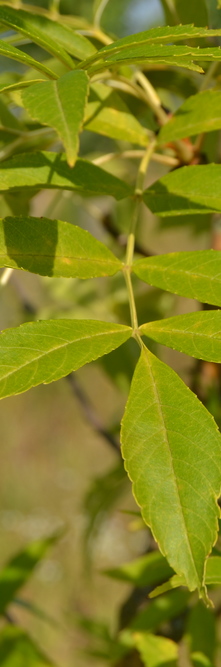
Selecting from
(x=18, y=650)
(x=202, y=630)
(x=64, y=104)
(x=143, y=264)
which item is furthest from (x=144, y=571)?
(x=64, y=104)

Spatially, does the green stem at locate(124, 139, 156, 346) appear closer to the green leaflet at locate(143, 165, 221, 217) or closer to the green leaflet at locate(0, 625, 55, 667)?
the green leaflet at locate(143, 165, 221, 217)

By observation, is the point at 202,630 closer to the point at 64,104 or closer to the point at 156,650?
the point at 156,650

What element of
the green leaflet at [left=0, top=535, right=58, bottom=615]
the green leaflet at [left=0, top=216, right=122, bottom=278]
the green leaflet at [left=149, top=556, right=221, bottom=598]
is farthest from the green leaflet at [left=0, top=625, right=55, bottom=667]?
the green leaflet at [left=0, top=216, right=122, bottom=278]

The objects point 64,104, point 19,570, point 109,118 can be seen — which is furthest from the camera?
point 19,570

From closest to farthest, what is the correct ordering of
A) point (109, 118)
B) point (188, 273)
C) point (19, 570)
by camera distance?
point (188, 273) < point (109, 118) < point (19, 570)

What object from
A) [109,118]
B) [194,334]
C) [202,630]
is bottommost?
[202,630]

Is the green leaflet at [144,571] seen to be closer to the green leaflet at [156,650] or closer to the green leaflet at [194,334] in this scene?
the green leaflet at [156,650]

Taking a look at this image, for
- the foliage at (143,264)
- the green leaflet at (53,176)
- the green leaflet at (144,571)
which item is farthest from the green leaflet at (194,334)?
the green leaflet at (144,571)
